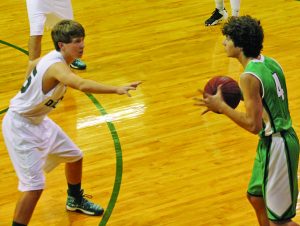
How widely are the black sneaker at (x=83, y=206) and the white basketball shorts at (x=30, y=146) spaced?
57 cm

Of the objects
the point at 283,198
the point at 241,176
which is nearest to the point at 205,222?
the point at 241,176

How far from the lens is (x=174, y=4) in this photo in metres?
10.9

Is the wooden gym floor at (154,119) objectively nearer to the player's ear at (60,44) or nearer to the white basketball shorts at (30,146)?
the white basketball shorts at (30,146)

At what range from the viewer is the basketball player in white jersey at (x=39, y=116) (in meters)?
4.78

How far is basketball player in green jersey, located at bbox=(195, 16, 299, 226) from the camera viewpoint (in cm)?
Result: 402

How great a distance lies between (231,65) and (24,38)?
3.33 meters

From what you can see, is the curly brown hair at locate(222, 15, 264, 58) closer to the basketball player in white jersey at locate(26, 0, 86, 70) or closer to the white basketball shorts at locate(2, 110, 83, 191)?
the white basketball shorts at locate(2, 110, 83, 191)

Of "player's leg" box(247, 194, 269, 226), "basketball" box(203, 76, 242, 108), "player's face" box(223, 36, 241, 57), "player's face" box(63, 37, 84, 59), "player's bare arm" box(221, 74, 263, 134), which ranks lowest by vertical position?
"player's leg" box(247, 194, 269, 226)

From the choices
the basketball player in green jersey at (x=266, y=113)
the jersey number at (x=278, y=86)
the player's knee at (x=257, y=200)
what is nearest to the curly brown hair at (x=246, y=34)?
the basketball player in green jersey at (x=266, y=113)

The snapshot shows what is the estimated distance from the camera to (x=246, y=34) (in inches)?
161

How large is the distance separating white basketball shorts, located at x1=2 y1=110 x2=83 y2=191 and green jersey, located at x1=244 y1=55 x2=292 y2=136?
1.72 m

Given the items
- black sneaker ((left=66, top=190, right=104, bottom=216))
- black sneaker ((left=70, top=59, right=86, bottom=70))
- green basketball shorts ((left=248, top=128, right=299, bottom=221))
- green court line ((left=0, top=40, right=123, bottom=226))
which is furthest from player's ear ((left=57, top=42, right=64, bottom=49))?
black sneaker ((left=70, top=59, right=86, bottom=70))

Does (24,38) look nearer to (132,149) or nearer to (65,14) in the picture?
(65,14)

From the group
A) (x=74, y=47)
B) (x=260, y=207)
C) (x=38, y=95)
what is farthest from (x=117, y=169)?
(x=260, y=207)
